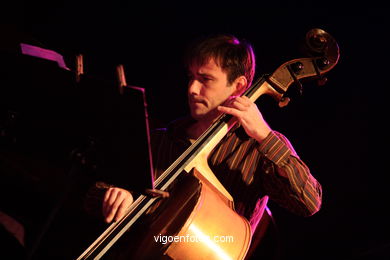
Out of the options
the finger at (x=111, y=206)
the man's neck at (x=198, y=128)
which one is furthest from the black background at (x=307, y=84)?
the finger at (x=111, y=206)

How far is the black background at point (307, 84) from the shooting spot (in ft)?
7.89

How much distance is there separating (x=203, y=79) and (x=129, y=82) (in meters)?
1.03

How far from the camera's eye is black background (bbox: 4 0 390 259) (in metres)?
2.41

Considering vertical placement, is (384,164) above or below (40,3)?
below

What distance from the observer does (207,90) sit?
6.33 feet

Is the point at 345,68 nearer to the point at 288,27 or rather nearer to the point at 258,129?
the point at 288,27

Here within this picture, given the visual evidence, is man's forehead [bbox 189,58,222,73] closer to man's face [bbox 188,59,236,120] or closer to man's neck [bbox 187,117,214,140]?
man's face [bbox 188,59,236,120]

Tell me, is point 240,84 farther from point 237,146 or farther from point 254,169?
point 254,169

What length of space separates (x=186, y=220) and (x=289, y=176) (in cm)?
54

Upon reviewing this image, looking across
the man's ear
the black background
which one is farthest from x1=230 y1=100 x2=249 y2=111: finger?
the black background

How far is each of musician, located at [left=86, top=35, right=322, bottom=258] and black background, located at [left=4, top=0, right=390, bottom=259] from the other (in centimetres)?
57

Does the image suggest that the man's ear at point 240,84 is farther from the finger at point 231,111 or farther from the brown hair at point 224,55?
the finger at point 231,111

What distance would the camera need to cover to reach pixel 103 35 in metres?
2.69

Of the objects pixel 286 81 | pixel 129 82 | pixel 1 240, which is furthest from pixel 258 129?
pixel 129 82
